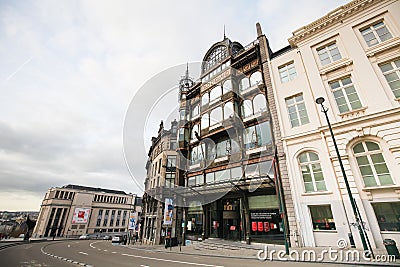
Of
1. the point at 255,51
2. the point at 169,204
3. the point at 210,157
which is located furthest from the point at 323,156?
Answer: the point at 169,204

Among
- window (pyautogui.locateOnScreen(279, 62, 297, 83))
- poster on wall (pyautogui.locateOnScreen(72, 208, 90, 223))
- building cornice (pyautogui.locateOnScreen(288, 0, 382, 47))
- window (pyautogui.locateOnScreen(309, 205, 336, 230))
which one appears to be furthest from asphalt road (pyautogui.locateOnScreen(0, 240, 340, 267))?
poster on wall (pyautogui.locateOnScreen(72, 208, 90, 223))

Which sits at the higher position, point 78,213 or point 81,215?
point 78,213

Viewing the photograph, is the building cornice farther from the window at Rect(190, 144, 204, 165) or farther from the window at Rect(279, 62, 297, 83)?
the window at Rect(190, 144, 204, 165)

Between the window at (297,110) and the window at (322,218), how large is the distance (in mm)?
6740

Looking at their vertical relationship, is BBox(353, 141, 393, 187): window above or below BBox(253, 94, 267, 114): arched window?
below

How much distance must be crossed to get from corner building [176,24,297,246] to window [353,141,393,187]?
4.83 metres

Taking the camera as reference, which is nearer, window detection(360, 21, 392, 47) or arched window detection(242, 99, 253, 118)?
window detection(360, 21, 392, 47)

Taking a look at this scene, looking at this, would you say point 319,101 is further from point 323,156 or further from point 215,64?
point 215,64

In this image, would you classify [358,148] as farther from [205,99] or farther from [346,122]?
[205,99]

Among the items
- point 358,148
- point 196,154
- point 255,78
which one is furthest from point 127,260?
point 255,78

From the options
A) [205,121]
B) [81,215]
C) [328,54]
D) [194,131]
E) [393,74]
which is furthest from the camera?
[81,215]

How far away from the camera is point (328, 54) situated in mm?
15883

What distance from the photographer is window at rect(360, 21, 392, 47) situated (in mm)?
13848

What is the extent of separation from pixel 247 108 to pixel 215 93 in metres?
5.54
